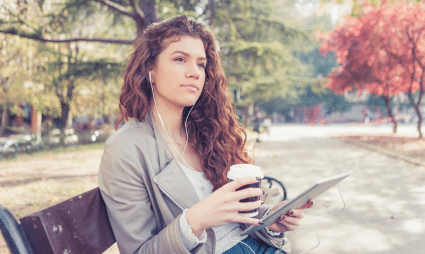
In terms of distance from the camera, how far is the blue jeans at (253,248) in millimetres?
1929

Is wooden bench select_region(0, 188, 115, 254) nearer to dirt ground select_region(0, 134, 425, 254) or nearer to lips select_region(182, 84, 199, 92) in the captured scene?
lips select_region(182, 84, 199, 92)

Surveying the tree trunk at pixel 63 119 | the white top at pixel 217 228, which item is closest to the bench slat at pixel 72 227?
the white top at pixel 217 228

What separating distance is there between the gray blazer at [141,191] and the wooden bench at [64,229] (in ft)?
0.28

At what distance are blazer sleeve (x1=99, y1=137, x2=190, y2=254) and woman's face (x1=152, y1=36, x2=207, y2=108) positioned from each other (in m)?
0.44

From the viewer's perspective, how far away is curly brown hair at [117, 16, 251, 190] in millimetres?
1868

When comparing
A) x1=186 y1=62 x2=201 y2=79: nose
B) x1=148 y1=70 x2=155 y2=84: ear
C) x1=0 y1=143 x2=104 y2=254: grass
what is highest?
x1=186 y1=62 x2=201 y2=79: nose

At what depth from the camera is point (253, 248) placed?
6.61 ft

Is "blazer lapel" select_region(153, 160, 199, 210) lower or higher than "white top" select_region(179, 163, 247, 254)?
higher

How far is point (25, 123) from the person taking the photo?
26203 mm

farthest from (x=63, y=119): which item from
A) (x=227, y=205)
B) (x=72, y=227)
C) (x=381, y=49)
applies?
(x=227, y=205)

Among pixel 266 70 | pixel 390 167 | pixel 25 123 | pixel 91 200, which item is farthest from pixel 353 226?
pixel 25 123

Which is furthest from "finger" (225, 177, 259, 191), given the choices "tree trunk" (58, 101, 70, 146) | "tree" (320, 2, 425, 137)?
"tree trunk" (58, 101, 70, 146)

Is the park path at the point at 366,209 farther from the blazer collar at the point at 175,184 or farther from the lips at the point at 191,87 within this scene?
the lips at the point at 191,87

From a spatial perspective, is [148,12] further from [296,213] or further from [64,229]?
[64,229]
